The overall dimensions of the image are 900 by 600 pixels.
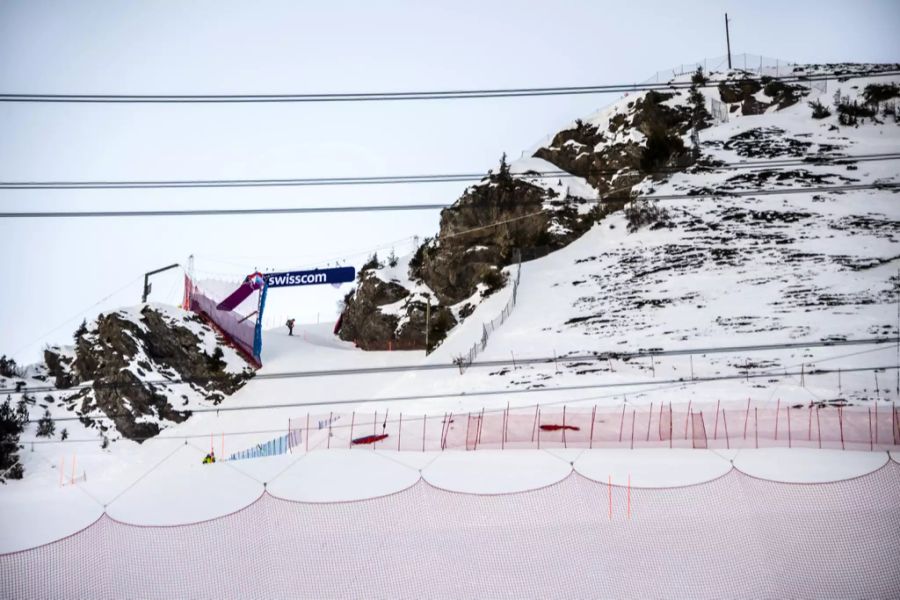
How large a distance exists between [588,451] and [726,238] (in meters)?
26.4

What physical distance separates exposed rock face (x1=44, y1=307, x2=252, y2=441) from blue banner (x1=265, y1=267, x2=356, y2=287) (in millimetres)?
5369

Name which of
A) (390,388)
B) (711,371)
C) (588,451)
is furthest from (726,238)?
(588,451)

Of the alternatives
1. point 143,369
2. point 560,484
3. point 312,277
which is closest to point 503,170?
point 312,277

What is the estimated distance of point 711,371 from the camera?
2592 centimetres

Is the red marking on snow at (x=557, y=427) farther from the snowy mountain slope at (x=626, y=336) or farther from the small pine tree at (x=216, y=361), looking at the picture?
the small pine tree at (x=216, y=361)

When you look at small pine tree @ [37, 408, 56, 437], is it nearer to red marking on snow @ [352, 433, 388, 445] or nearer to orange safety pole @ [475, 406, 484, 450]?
red marking on snow @ [352, 433, 388, 445]

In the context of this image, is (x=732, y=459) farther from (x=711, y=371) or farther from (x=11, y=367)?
(x=11, y=367)

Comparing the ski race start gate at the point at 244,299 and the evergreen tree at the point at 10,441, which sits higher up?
the ski race start gate at the point at 244,299

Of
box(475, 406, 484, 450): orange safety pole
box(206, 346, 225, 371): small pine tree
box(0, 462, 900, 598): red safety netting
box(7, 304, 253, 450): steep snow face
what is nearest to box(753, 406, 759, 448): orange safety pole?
box(0, 462, 900, 598): red safety netting

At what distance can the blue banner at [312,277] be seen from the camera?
140ft

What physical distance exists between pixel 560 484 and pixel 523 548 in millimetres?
2191

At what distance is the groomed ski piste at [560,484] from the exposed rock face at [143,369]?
4.73 m

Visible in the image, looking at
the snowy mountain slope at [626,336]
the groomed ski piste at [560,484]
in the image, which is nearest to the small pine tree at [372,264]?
the snowy mountain slope at [626,336]

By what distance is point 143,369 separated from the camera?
3875 cm
